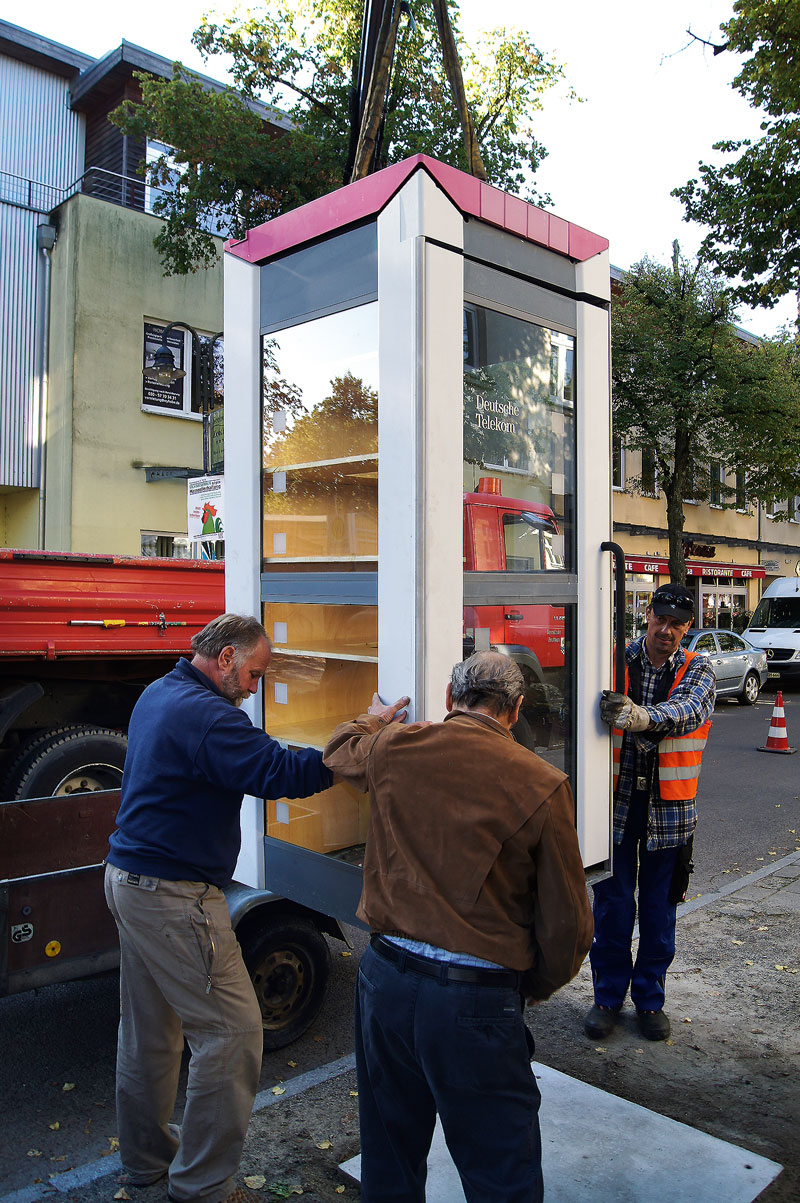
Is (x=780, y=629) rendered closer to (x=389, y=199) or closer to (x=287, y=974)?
(x=287, y=974)

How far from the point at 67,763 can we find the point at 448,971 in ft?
15.0

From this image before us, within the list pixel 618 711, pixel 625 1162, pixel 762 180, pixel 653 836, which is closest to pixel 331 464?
pixel 618 711

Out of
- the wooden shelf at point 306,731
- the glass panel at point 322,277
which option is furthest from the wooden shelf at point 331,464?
the wooden shelf at point 306,731

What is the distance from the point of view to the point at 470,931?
6.89 feet

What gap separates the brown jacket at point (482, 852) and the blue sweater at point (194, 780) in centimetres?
55

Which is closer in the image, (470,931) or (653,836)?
(470,931)

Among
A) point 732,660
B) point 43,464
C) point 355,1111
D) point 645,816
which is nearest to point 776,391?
point 732,660

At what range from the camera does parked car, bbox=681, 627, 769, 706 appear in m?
16.8

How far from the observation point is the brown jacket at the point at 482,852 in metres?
2.11

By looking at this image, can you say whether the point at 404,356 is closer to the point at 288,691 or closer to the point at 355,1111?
the point at 288,691

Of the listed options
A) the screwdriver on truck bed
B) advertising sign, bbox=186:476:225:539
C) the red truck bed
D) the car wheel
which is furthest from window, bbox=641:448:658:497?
the screwdriver on truck bed

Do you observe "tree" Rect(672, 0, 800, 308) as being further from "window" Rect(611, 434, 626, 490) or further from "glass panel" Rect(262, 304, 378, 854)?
"window" Rect(611, 434, 626, 490)

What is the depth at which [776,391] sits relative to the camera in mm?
19438

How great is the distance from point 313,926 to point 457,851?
2.17 m
